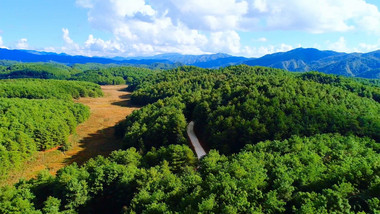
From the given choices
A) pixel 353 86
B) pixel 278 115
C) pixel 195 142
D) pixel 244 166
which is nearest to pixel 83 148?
pixel 195 142

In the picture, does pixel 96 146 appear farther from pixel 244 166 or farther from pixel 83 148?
pixel 244 166

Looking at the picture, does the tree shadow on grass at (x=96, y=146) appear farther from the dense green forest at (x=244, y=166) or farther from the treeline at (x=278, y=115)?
the treeline at (x=278, y=115)

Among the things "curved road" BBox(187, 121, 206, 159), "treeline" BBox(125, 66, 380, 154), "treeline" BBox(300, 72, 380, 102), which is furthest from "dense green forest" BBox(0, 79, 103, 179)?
"treeline" BBox(300, 72, 380, 102)

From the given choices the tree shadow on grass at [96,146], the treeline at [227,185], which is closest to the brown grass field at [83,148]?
the tree shadow on grass at [96,146]

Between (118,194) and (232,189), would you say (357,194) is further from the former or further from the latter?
(118,194)

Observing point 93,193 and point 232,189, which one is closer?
point 232,189

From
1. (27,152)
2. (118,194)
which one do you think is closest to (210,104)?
(118,194)
